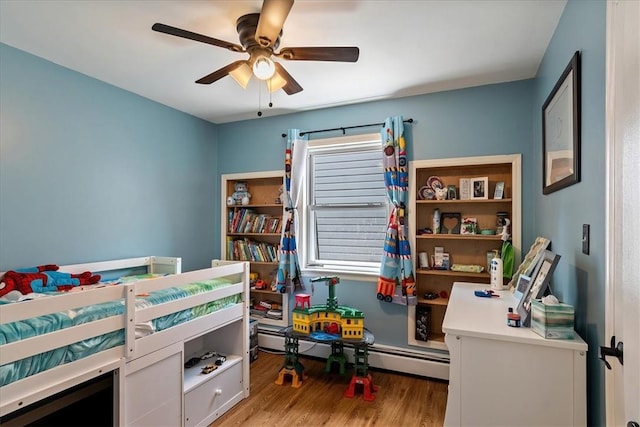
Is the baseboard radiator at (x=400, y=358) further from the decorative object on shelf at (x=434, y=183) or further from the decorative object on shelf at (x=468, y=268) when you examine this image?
the decorative object on shelf at (x=434, y=183)

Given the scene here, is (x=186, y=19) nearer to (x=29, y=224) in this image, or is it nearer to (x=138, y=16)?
(x=138, y=16)

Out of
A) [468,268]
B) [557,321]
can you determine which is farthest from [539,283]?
[468,268]

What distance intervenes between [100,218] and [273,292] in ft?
5.63

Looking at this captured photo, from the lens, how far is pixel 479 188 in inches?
106

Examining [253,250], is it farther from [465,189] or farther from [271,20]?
[271,20]

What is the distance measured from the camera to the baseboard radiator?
2746mm

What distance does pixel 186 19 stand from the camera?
72.7 inches

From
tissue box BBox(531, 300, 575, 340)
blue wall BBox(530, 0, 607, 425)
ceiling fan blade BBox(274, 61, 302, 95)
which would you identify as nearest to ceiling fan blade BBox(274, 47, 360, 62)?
ceiling fan blade BBox(274, 61, 302, 95)

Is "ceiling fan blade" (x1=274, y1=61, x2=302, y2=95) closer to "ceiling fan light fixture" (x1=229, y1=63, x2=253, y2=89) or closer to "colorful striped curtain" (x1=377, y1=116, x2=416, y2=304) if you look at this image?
"ceiling fan light fixture" (x1=229, y1=63, x2=253, y2=89)

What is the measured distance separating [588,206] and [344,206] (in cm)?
216

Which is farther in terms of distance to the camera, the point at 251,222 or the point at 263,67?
the point at 251,222

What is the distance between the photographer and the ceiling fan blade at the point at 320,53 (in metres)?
1.71

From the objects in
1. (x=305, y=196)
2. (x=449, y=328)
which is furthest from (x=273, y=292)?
(x=449, y=328)

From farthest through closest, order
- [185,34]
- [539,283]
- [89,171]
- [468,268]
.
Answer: [468,268], [89,171], [185,34], [539,283]
